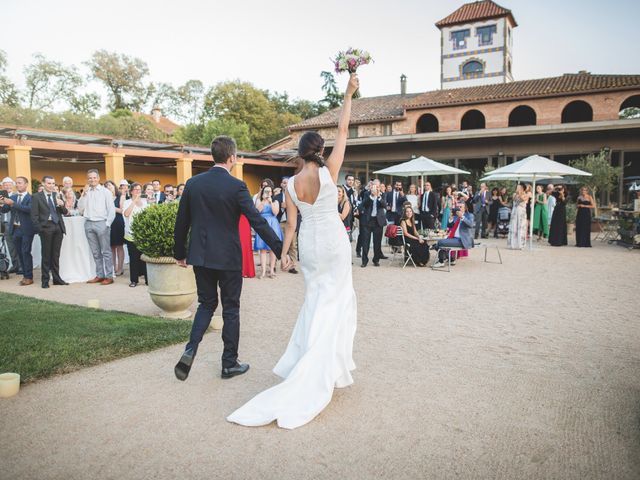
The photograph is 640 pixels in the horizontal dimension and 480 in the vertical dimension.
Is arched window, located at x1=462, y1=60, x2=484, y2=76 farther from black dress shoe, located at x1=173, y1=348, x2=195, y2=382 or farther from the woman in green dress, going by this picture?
black dress shoe, located at x1=173, y1=348, x2=195, y2=382

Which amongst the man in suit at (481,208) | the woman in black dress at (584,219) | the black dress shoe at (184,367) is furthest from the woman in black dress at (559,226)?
the black dress shoe at (184,367)

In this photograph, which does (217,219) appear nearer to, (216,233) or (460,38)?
(216,233)

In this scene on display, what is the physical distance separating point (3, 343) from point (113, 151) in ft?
59.3

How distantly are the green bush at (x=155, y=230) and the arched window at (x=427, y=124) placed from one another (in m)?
26.2

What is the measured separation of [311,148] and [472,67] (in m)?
44.0

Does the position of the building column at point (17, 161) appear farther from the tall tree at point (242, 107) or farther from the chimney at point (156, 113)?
the chimney at point (156, 113)

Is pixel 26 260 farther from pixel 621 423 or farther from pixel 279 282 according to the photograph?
pixel 621 423

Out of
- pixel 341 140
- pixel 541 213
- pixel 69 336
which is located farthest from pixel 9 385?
pixel 541 213

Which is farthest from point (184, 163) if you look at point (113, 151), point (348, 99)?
point (348, 99)

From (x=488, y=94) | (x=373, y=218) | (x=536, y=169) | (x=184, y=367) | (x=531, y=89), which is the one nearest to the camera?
(x=184, y=367)

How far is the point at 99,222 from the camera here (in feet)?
29.7

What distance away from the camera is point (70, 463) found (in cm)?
280

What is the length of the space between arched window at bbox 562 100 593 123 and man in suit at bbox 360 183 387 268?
22.7 meters

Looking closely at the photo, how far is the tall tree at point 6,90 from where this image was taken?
44.4 m
